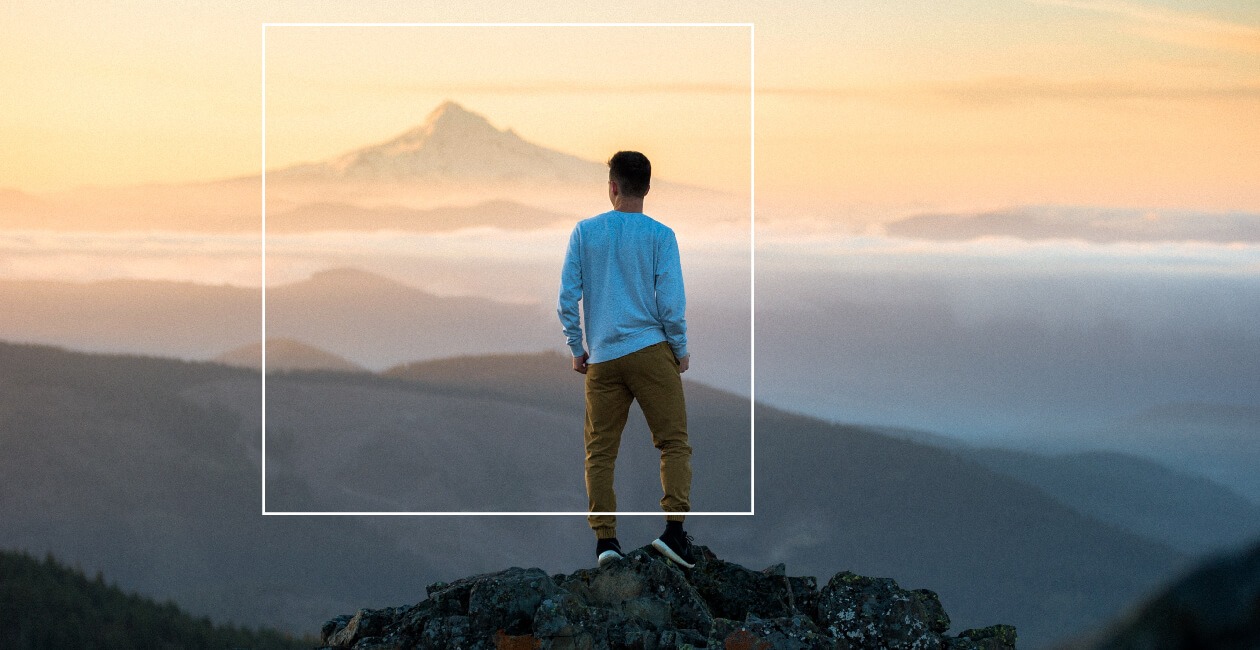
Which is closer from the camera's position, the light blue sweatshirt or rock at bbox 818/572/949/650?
rock at bbox 818/572/949/650

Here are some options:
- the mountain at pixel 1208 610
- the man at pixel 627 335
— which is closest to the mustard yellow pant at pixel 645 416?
the man at pixel 627 335

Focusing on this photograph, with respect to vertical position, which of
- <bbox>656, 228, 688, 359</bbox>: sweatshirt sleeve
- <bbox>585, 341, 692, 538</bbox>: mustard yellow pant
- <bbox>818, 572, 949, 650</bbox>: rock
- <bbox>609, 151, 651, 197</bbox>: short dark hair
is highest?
<bbox>609, 151, 651, 197</bbox>: short dark hair

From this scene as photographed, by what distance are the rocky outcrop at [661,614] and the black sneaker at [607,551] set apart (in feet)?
0.16

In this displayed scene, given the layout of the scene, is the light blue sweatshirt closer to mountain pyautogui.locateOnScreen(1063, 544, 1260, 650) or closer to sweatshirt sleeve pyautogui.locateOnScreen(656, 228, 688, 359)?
sweatshirt sleeve pyautogui.locateOnScreen(656, 228, 688, 359)

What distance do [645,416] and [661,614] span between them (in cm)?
90

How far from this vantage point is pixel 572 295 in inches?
238

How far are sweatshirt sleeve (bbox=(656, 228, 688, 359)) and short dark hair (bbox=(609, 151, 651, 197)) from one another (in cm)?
24

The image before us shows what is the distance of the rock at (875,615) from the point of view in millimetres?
5809

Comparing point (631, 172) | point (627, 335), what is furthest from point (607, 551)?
point (631, 172)

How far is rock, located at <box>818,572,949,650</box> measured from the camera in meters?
5.81

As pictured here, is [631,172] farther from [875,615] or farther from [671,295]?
[875,615]

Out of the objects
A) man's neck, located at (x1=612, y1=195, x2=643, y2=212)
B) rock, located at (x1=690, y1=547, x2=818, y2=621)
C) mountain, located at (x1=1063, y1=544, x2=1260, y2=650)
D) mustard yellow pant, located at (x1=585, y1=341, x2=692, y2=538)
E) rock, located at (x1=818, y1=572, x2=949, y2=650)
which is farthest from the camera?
rock, located at (x1=690, y1=547, x2=818, y2=621)

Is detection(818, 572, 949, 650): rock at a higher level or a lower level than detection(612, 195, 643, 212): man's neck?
lower

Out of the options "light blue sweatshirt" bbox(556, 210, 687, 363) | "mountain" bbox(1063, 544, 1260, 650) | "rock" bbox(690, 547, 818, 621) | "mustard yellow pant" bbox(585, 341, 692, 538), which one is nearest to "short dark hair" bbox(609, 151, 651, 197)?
"light blue sweatshirt" bbox(556, 210, 687, 363)
